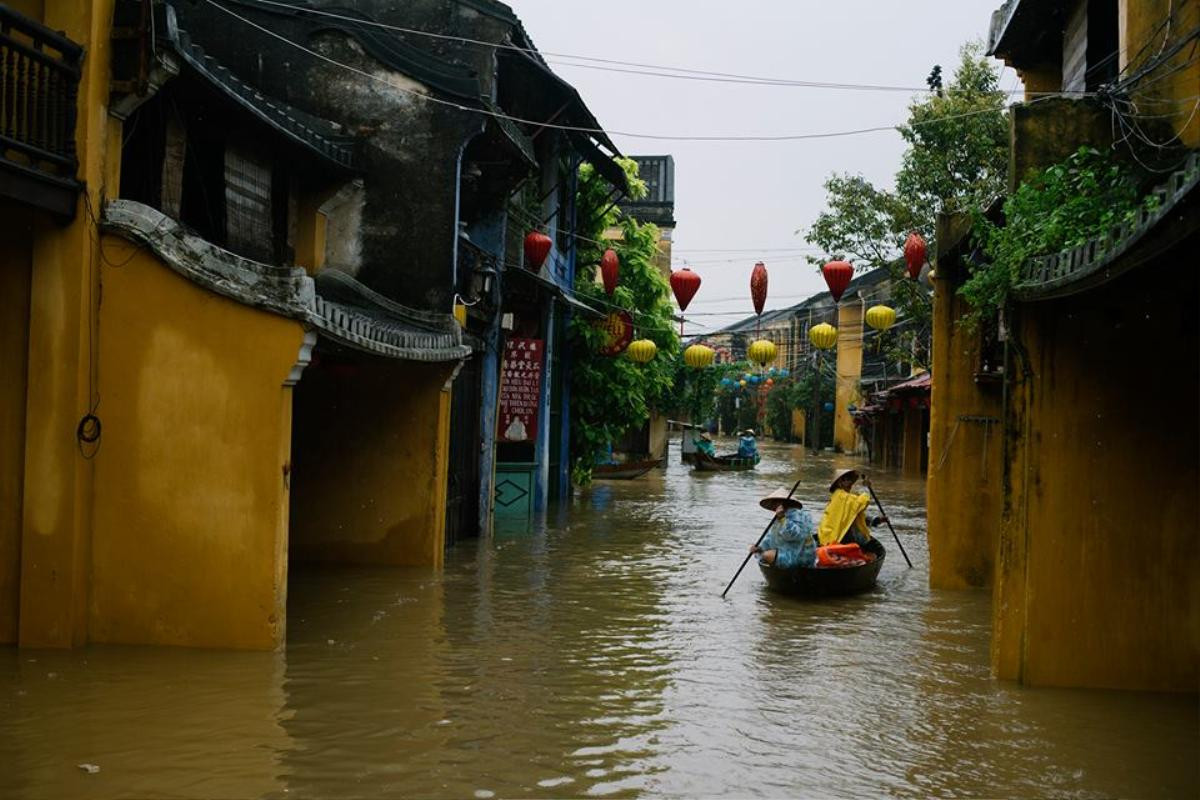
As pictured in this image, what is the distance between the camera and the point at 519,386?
19.0m

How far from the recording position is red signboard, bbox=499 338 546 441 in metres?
18.9

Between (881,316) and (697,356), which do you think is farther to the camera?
(697,356)

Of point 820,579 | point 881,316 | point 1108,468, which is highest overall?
point 881,316

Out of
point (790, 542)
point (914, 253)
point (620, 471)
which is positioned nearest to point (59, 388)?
point (790, 542)

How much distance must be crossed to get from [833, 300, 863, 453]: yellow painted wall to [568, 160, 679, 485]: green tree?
27.6 m

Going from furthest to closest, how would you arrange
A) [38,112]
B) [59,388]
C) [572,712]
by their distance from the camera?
1. [59,388]
2. [38,112]
3. [572,712]

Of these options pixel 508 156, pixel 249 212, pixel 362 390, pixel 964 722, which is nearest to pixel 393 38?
pixel 508 156

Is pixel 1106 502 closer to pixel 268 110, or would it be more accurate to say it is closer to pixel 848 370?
pixel 268 110

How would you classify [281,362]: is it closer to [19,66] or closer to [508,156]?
[19,66]

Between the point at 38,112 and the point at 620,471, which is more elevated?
the point at 38,112

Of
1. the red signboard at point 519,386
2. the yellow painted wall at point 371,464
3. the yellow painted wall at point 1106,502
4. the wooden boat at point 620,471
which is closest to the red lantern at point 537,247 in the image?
the red signboard at point 519,386

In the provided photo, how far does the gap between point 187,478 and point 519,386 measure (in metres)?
10.3

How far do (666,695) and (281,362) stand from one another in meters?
4.07

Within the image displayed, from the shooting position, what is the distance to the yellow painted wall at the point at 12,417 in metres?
8.66
